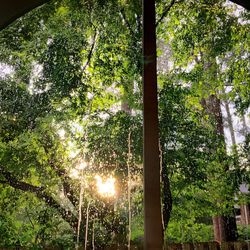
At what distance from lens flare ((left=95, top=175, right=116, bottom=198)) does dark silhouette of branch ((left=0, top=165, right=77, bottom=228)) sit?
54 cm

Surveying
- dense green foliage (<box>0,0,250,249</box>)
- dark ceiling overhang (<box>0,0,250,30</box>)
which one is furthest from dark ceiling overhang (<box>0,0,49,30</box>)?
dense green foliage (<box>0,0,250,249</box>)

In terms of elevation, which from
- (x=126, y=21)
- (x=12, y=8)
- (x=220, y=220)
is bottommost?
(x=220, y=220)

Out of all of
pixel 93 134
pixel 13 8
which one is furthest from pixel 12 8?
pixel 93 134

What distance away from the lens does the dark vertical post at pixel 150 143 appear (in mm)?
1099

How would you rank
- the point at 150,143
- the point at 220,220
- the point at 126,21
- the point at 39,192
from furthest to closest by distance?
the point at 220,220 < the point at 126,21 < the point at 39,192 < the point at 150,143

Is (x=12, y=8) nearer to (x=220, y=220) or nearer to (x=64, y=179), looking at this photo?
(x=64, y=179)

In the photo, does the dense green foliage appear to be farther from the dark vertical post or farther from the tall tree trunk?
the dark vertical post

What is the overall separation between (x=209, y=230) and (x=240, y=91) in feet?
8.91

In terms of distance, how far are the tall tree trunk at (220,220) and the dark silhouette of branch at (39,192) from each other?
8.02 ft

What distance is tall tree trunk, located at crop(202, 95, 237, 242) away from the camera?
4.98m

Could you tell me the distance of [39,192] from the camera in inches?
166

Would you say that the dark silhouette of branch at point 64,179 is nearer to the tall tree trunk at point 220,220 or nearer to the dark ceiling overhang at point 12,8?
the tall tree trunk at point 220,220

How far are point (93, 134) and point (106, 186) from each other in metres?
0.79

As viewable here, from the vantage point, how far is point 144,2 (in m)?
1.48
